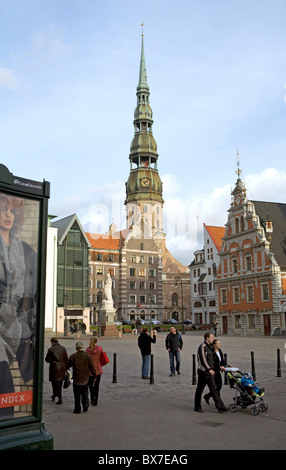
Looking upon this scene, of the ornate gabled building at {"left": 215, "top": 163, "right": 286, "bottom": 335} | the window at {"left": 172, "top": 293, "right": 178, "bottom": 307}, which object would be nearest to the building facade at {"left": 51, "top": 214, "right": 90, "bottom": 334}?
the ornate gabled building at {"left": 215, "top": 163, "right": 286, "bottom": 335}

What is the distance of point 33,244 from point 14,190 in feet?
2.59

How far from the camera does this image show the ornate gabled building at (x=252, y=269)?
154ft

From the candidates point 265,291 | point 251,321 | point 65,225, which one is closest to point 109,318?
point 251,321

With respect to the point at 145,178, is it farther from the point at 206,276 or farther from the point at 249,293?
the point at 249,293

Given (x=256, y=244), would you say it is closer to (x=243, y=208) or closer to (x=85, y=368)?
(x=243, y=208)

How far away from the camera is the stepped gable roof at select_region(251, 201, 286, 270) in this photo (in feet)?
160

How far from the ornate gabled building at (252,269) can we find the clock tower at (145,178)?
61278 mm

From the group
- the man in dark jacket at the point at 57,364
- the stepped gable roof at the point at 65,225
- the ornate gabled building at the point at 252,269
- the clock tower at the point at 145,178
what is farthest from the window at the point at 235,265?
the clock tower at the point at 145,178

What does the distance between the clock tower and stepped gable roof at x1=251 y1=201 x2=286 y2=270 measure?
203 ft

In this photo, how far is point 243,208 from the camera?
168 ft

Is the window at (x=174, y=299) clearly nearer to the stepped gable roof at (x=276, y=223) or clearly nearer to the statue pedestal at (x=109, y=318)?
the stepped gable roof at (x=276, y=223)

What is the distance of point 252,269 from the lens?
49.9 metres

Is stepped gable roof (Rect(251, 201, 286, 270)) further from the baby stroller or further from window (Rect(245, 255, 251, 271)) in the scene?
the baby stroller

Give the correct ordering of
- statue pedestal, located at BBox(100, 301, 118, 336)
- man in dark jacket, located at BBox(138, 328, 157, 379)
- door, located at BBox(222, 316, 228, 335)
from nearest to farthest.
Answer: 1. man in dark jacket, located at BBox(138, 328, 157, 379)
2. statue pedestal, located at BBox(100, 301, 118, 336)
3. door, located at BBox(222, 316, 228, 335)
